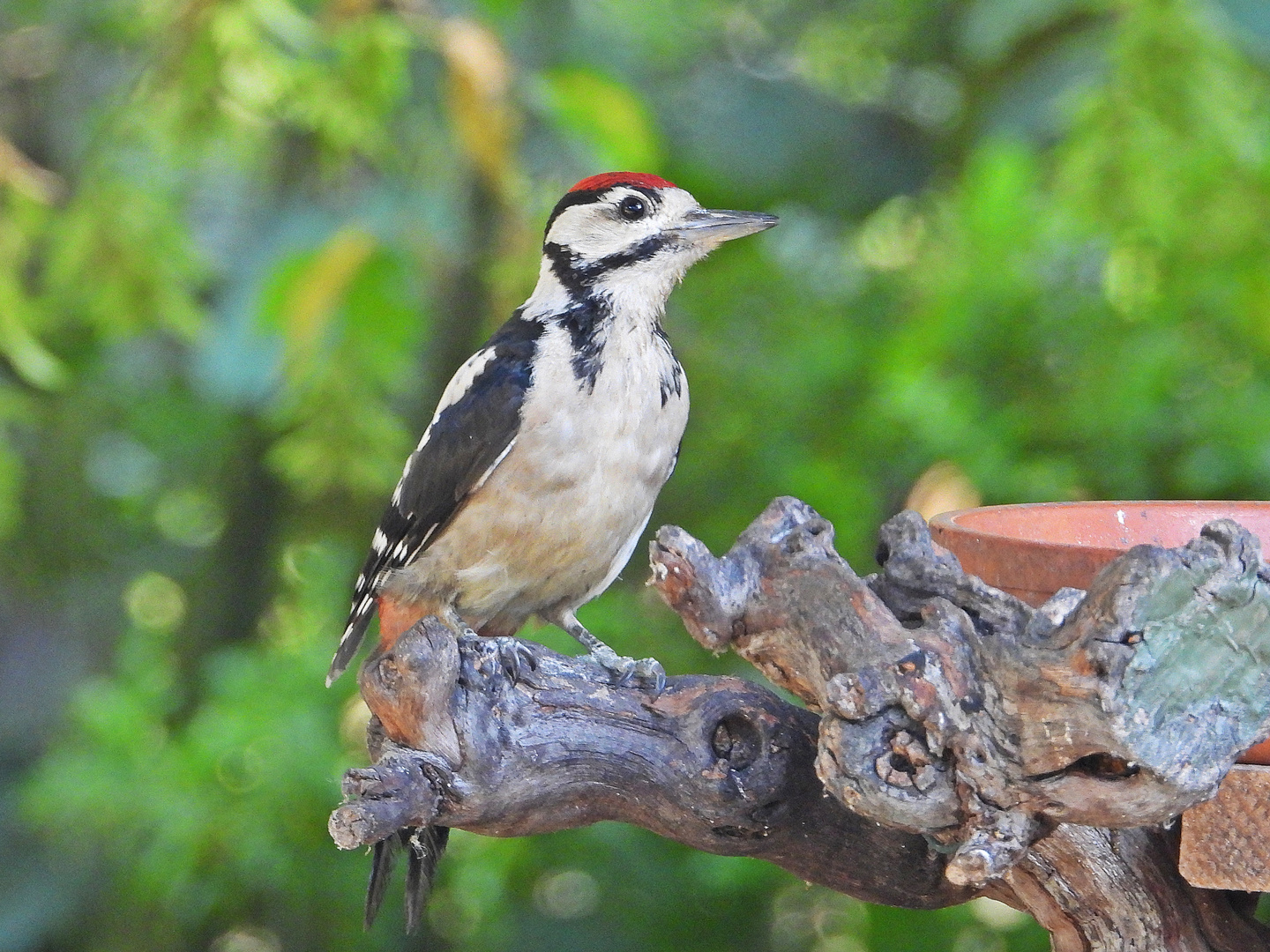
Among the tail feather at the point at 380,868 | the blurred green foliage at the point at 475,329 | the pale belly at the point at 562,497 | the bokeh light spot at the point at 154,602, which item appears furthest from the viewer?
the bokeh light spot at the point at 154,602

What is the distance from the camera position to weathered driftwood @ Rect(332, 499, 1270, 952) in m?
1.05

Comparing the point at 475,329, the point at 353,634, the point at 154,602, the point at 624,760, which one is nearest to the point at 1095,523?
the point at 624,760

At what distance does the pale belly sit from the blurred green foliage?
0.67 meters

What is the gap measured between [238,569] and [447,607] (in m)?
1.95

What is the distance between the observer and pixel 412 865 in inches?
69.5

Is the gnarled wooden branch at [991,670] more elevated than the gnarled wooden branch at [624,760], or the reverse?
the gnarled wooden branch at [991,670]

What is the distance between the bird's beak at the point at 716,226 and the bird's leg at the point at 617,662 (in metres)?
0.59

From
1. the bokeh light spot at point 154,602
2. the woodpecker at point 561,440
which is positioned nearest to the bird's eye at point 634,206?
the woodpecker at point 561,440

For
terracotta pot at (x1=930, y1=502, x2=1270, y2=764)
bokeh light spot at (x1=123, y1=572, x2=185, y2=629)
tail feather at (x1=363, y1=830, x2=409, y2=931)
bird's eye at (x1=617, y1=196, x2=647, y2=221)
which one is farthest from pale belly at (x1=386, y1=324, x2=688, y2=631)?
bokeh light spot at (x1=123, y1=572, x2=185, y2=629)

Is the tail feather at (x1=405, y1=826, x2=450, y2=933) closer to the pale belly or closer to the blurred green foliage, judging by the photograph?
the pale belly

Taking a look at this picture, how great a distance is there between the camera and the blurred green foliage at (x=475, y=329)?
2.61 meters

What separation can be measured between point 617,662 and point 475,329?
1953 mm

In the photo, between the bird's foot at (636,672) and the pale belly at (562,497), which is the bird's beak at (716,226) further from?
the bird's foot at (636,672)

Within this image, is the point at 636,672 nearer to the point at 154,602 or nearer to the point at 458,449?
the point at 458,449
